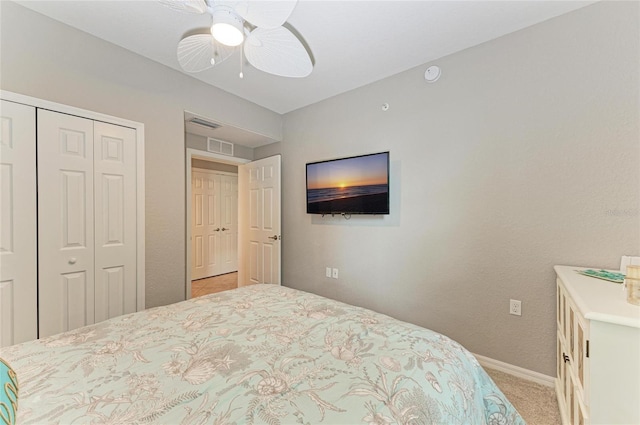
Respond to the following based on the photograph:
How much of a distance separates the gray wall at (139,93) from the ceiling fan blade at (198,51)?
2.44 ft

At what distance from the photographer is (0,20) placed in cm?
159

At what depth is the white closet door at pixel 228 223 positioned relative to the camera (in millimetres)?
5066

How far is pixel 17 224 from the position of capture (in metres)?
1.62

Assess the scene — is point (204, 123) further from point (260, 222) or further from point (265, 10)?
point (265, 10)

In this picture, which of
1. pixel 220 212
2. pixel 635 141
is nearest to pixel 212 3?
pixel 635 141

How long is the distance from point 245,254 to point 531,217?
3375 millimetres

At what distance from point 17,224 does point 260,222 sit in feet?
7.30

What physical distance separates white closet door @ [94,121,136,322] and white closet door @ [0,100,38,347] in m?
0.33

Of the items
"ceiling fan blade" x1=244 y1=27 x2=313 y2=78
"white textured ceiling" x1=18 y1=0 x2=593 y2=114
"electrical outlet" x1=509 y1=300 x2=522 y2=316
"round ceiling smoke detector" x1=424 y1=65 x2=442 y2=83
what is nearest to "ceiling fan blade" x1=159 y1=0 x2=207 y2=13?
"ceiling fan blade" x1=244 y1=27 x2=313 y2=78

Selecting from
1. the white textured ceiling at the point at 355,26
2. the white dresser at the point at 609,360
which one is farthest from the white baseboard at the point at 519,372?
the white textured ceiling at the point at 355,26

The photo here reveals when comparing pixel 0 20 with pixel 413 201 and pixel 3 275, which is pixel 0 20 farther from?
pixel 413 201

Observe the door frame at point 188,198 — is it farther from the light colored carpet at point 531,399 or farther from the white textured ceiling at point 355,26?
the light colored carpet at point 531,399

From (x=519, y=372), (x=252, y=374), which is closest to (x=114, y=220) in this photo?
(x=252, y=374)

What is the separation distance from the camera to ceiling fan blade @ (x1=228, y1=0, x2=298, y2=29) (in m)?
1.20
